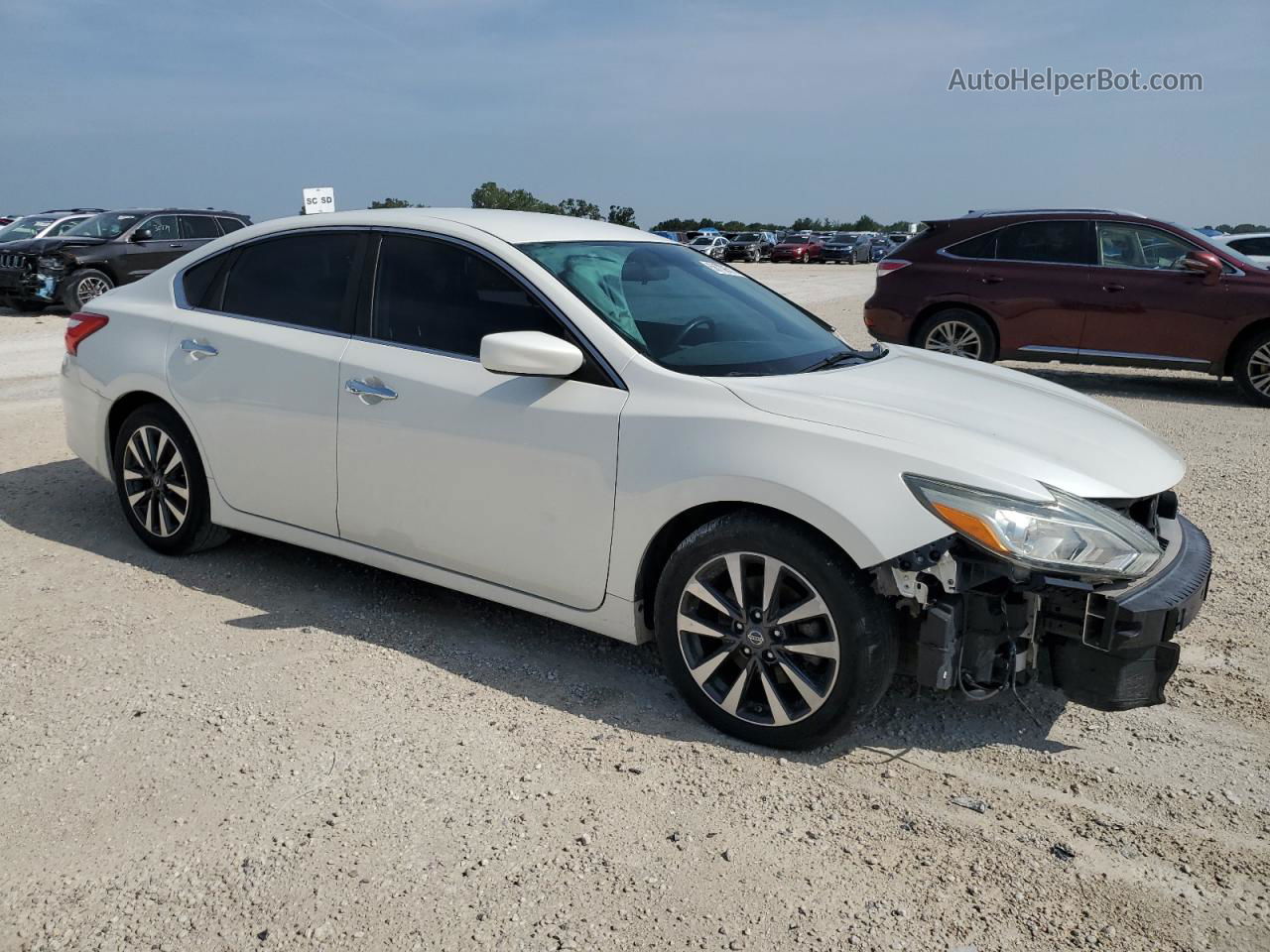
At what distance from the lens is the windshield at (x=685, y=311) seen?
3770mm

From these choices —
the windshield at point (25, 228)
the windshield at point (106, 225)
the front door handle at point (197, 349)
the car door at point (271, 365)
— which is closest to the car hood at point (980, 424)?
the car door at point (271, 365)

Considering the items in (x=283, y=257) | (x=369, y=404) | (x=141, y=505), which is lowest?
(x=141, y=505)

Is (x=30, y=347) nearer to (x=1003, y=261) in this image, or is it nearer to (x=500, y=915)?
(x=1003, y=261)

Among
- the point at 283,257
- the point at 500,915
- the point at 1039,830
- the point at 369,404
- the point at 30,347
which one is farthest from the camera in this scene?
the point at 30,347

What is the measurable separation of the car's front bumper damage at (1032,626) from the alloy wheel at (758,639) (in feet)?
0.85

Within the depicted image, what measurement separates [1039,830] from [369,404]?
8.93ft

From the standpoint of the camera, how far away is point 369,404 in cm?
410

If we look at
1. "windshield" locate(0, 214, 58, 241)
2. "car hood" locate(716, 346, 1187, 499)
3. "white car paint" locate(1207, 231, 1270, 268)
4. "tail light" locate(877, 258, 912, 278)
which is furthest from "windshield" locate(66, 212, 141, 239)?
"white car paint" locate(1207, 231, 1270, 268)

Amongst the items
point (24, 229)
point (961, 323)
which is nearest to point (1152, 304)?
point (961, 323)

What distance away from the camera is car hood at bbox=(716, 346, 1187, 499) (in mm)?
3154

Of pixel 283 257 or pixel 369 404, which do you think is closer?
pixel 369 404

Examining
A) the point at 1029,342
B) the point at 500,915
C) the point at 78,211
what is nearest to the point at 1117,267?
the point at 1029,342

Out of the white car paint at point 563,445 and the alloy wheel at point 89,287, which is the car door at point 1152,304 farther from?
the alloy wheel at point 89,287

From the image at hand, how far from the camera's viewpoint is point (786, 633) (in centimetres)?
330
